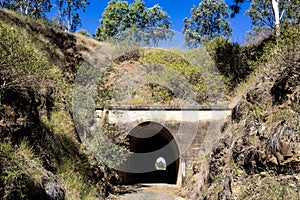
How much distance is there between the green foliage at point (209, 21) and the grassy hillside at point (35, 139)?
29.5 m

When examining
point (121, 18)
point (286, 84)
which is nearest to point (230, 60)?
point (286, 84)

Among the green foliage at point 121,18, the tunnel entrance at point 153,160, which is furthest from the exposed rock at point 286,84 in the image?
the green foliage at point 121,18

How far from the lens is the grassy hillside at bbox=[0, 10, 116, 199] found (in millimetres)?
4250

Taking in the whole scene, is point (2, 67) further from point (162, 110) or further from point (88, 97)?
point (162, 110)

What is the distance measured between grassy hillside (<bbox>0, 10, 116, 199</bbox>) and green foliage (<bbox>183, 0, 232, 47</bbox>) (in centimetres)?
2955

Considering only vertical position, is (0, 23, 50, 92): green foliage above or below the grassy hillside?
above

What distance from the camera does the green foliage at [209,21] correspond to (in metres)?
36.4

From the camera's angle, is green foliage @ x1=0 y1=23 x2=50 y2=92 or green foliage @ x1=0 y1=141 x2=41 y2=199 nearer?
green foliage @ x1=0 y1=141 x2=41 y2=199

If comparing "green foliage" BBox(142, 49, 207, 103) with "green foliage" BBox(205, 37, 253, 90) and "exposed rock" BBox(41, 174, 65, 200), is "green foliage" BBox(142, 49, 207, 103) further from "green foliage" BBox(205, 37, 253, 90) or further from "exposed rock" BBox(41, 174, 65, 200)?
"exposed rock" BBox(41, 174, 65, 200)

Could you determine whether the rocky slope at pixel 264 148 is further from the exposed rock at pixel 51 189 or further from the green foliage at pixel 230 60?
the green foliage at pixel 230 60

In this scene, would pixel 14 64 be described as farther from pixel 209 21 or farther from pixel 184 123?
pixel 209 21

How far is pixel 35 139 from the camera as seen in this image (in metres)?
5.59

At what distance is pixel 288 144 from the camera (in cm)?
445

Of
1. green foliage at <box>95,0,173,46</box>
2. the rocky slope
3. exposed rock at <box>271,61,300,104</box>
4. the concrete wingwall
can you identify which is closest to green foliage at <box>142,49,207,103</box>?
the concrete wingwall
